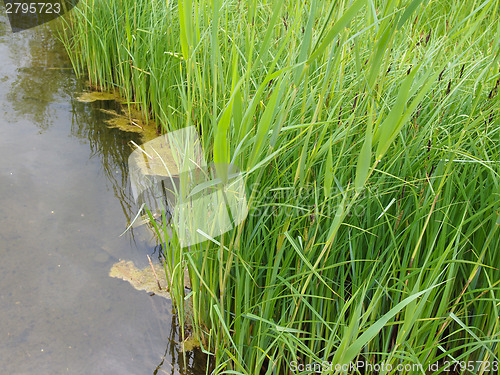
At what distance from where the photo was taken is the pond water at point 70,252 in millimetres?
1338

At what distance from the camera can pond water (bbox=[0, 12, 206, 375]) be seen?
4.39ft

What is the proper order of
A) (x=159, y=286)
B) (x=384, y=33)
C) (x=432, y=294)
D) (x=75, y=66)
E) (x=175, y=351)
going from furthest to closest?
(x=75, y=66) < (x=159, y=286) < (x=175, y=351) < (x=432, y=294) < (x=384, y=33)

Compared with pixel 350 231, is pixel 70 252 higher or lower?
lower

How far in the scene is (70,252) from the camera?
1.68m

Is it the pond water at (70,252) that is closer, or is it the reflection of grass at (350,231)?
the reflection of grass at (350,231)

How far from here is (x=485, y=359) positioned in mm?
1059

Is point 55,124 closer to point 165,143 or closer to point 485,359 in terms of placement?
point 165,143

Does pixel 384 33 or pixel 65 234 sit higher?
pixel 384 33

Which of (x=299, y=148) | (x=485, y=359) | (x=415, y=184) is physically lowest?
(x=485, y=359)

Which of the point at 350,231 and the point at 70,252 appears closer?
the point at 350,231

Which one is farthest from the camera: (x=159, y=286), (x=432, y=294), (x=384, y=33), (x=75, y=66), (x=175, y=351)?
(x=75, y=66)

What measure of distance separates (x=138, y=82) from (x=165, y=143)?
1.45ft

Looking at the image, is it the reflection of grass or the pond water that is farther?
the pond water

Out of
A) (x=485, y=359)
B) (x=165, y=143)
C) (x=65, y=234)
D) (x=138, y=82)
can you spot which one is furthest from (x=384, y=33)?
(x=138, y=82)
